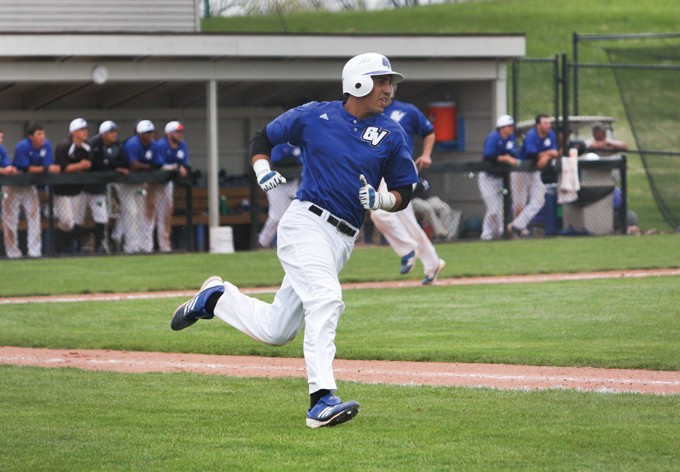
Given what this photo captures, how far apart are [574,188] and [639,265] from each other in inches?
181

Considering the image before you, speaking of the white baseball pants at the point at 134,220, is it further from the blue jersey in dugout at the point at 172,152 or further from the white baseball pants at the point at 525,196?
A: the white baseball pants at the point at 525,196

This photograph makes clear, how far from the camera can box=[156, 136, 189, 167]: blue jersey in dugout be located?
19.4m

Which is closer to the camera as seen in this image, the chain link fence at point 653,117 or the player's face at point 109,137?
the player's face at point 109,137

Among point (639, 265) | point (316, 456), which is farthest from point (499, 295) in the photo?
point (316, 456)

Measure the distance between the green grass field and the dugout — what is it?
5.05 metres

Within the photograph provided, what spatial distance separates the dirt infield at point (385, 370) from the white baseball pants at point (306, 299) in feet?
3.89

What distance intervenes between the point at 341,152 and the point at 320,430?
61.9 inches

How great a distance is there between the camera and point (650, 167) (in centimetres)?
2383

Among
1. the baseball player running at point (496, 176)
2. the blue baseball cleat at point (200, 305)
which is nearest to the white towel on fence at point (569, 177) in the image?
the baseball player running at point (496, 176)

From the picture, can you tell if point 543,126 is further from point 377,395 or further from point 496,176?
point 377,395

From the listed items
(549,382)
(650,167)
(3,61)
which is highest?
(3,61)

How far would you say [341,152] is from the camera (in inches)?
281

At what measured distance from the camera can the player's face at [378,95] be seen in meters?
7.17

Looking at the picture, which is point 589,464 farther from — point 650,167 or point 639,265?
point 650,167
